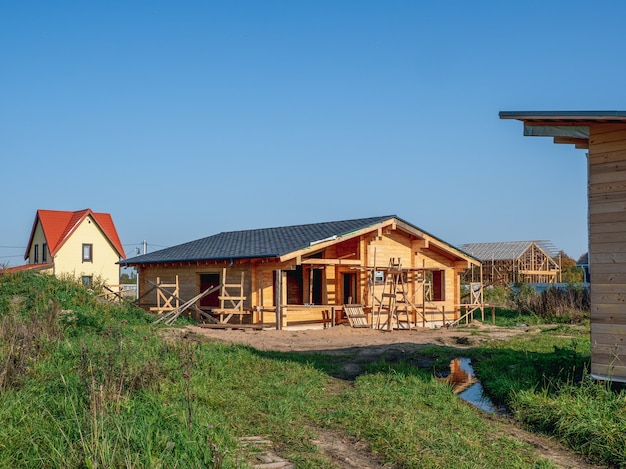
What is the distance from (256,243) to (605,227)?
17744 mm

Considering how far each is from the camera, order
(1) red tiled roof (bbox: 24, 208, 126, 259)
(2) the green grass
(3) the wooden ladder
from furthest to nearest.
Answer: (1) red tiled roof (bbox: 24, 208, 126, 259)
(3) the wooden ladder
(2) the green grass

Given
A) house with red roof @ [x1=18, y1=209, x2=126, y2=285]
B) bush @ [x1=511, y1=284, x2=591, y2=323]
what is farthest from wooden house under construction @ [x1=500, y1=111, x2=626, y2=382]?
house with red roof @ [x1=18, y1=209, x2=126, y2=285]

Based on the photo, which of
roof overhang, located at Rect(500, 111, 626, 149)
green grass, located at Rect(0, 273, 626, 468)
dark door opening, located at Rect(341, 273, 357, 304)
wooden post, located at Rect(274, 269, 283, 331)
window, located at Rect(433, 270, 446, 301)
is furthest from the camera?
window, located at Rect(433, 270, 446, 301)

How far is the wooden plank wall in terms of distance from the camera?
30.9ft

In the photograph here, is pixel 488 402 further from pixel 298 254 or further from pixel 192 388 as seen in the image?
pixel 298 254

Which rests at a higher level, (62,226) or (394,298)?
(62,226)

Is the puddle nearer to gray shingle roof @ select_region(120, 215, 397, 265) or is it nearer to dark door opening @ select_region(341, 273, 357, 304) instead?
gray shingle roof @ select_region(120, 215, 397, 265)

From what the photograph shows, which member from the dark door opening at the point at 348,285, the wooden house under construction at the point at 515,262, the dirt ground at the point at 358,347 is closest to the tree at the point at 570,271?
the wooden house under construction at the point at 515,262

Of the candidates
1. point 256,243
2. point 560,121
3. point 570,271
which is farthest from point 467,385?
point 570,271

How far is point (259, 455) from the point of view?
7020 mm

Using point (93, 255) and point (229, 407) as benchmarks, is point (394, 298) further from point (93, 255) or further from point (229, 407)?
point (93, 255)

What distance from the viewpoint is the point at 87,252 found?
45500mm

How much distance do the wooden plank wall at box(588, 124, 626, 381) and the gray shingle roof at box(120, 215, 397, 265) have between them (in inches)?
521

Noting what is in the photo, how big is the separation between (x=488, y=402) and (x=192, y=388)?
4.56 m
